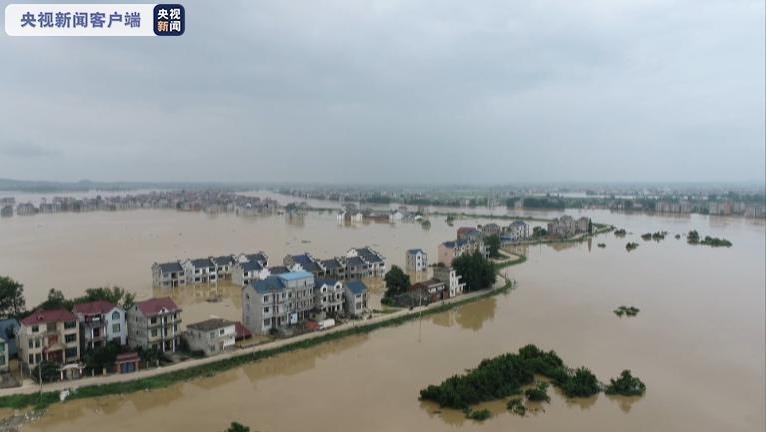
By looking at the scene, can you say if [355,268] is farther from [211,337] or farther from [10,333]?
[10,333]

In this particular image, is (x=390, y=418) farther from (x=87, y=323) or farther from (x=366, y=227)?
(x=366, y=227)

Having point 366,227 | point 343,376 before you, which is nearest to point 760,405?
point 343,376

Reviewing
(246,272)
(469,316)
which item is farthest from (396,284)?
(246,272)

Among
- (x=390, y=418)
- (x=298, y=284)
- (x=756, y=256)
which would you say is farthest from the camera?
(x=756, y=256)

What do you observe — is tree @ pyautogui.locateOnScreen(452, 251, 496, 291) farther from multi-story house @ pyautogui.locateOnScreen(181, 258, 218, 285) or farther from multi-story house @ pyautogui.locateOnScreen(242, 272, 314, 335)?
multi-story house @ pyautogui.locateOnScreen(181, 258, 218, 285)

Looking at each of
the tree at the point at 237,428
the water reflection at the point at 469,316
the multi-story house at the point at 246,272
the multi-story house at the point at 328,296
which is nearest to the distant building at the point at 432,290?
the water reflection at the point at 469,316

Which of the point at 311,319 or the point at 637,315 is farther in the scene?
the point at 637,315
